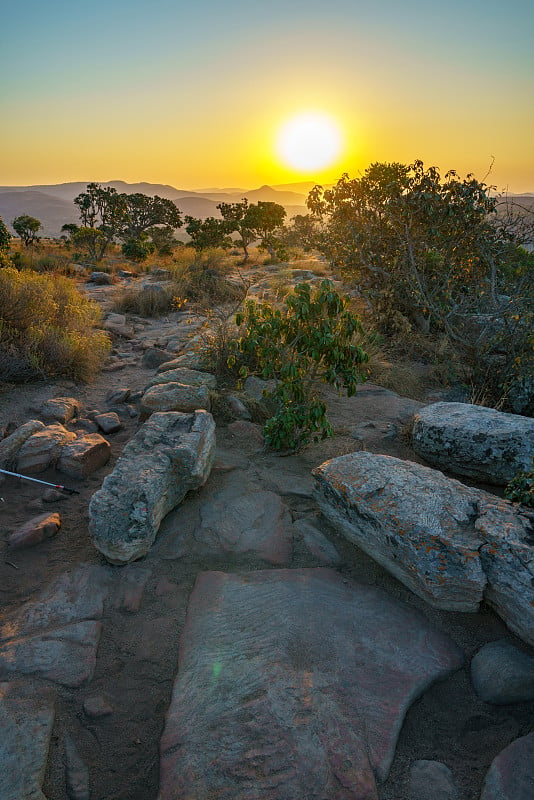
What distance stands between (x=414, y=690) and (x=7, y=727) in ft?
5.48

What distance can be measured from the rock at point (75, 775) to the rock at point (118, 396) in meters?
3.44

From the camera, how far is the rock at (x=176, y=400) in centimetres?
422

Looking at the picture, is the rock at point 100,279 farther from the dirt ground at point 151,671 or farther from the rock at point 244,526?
the rock at point 244,526

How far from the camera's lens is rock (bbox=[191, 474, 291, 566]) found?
2.84 metres

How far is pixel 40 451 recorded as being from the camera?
3600 millimetres

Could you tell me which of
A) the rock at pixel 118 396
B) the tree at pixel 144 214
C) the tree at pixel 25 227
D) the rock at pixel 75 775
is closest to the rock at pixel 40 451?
the rock at pixel 118 396

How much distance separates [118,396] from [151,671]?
3254mm

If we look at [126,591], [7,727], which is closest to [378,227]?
[126,591]

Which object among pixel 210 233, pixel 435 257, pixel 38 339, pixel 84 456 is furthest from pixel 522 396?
pixel 210 233

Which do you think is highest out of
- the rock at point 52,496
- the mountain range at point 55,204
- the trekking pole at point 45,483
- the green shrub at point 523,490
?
the mountain range at point 55,204

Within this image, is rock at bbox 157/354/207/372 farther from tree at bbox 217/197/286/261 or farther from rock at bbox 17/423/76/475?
tree at bbox 217/197/286/261

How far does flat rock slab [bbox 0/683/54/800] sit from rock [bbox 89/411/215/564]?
816mm

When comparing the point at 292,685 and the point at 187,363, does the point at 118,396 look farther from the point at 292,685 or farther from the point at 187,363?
the point at 292,685

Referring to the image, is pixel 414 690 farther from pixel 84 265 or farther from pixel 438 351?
pixel 84 265
